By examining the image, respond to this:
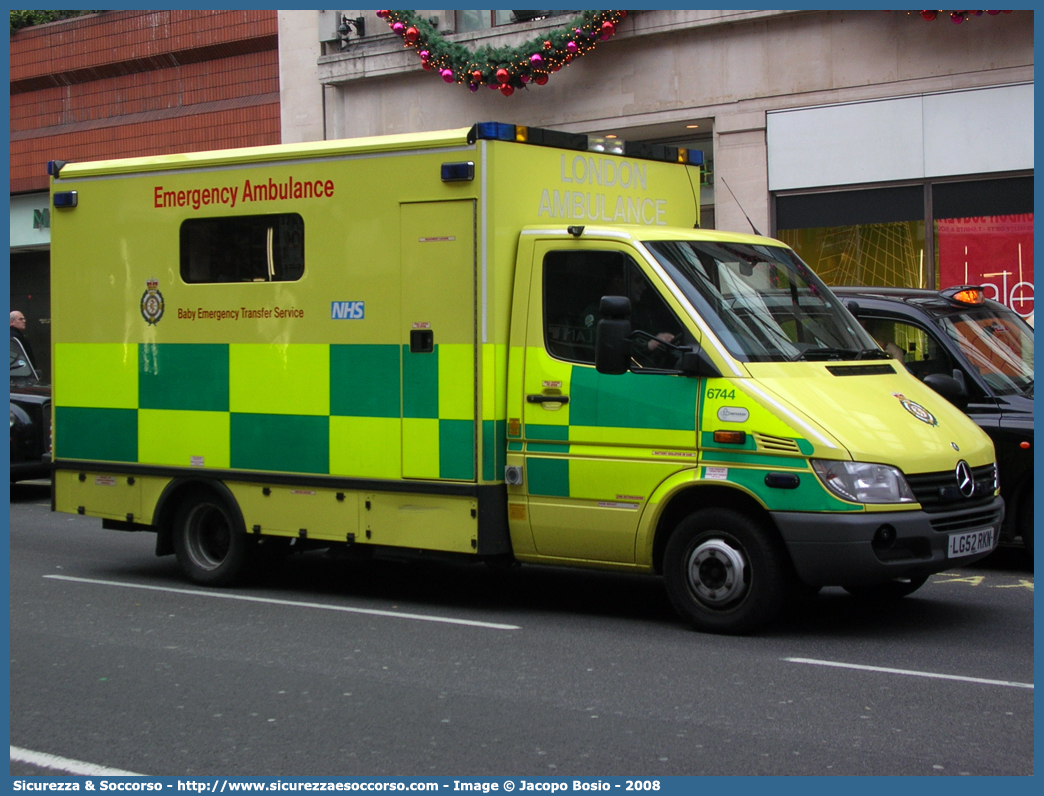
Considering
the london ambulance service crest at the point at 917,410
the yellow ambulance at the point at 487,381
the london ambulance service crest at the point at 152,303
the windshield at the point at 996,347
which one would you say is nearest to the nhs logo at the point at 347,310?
the yellow ambulance at the point at 487,381

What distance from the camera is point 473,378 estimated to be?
27.4 feet

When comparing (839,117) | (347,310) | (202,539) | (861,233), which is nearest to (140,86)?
(839,117)

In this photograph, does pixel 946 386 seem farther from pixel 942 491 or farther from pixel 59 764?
pixel 59 764

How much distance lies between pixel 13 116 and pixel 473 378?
22.9 metres

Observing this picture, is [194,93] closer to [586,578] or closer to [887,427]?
[586,578]

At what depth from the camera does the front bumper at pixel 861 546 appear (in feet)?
23.6

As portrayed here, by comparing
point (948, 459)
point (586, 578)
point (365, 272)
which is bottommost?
point (586, 578)

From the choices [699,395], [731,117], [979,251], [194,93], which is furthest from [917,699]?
[194,93]

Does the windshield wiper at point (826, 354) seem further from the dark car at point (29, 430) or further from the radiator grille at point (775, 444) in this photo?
the dark car at point (29, 430)

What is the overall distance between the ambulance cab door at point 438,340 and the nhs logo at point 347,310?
14.1 inches

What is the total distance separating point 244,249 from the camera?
31.0 feet

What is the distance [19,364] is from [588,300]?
10.8 m

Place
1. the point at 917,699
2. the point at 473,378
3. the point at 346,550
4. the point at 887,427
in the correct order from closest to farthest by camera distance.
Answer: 1. the point at 917,699
2. the point at 887,427
3. the point at 473,378
4. the point at 346,550

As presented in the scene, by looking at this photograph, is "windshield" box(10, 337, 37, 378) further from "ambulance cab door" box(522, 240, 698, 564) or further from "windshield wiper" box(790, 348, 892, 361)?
"windshield wiper" box(790, 348, 892, 361)
